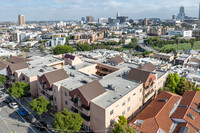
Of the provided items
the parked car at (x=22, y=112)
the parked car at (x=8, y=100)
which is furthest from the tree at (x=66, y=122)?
the parked car at (x=8, y=100)

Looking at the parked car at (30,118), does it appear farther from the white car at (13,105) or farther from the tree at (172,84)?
the tree at (172,84)

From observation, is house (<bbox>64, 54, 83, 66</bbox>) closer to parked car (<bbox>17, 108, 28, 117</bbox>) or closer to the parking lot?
parked car (<bbox>17, 108, 28, 117</bbox>)

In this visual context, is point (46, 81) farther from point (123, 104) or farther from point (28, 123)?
point (123, 104)

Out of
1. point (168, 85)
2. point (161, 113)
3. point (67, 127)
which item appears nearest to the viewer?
point (67, 127)

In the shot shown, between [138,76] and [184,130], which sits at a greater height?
[138,76]

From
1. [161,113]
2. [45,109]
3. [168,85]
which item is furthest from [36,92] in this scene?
[168,85]

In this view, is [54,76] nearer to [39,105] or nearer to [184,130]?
[39,105]

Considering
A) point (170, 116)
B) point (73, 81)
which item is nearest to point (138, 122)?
point (170, 116)
